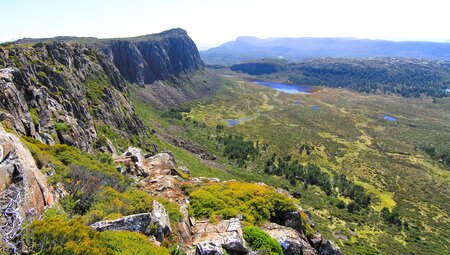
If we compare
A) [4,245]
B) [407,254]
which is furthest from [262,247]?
[407,254]

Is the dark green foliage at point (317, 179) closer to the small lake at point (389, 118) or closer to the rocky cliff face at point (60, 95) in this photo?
the rocky cliff face at point (60, 95)

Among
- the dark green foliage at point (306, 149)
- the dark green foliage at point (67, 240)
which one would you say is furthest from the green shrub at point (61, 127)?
the dark green foliage at point (306, 149)

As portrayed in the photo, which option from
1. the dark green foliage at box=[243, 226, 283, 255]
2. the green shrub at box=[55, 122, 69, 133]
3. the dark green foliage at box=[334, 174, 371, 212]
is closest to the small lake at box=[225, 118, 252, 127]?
the dark green foliage at box=[334, 174, 371, 212]

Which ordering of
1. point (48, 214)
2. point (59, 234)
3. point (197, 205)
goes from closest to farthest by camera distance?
point (59, 234) → point (48, 214) → point (197, 205)

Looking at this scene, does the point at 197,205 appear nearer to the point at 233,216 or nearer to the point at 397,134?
the point at 233,216

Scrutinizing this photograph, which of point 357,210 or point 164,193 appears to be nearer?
point 164,193

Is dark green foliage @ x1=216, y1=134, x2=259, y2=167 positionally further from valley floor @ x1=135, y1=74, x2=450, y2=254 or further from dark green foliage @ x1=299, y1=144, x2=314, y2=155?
dark green foliage @ x1=299, y1=144, x2=314, y2=155
